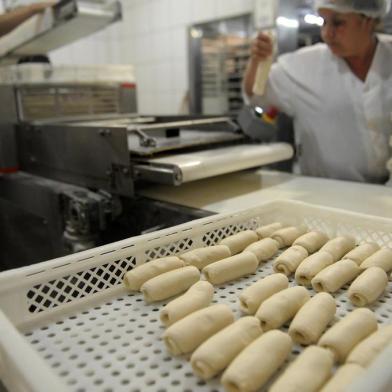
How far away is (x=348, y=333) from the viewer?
65cm

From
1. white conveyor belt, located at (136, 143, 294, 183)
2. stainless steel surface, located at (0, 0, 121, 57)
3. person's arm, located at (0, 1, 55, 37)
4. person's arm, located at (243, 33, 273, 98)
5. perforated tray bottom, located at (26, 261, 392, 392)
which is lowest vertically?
perforated tray bottom, located at (26, 261, 392, 392)

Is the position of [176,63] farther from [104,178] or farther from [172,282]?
[172,282]

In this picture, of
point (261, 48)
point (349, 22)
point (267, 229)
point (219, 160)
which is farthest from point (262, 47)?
point (267, 229)

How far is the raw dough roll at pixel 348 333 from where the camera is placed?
2.07ft

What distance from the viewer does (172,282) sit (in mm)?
821

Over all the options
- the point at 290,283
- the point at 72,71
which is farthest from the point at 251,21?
the point at 290,283

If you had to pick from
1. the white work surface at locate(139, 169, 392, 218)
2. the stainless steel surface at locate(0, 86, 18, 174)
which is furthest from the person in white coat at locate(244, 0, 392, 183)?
the stainless steel surface at locate(0, 86, 18, 174)

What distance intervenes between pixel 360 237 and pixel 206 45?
2816 millimetres

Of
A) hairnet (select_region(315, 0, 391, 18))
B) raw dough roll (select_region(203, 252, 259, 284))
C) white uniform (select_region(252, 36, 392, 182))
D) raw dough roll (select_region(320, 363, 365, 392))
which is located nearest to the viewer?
raw dough roll (select_region(320, 363, 365, 392))

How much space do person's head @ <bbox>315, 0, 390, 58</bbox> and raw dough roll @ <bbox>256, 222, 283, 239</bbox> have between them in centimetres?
94

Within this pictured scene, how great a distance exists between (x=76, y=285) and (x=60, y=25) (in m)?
1.35

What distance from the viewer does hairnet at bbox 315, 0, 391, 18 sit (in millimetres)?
1549

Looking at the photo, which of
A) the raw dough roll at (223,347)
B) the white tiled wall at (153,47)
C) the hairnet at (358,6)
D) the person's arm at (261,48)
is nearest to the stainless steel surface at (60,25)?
the person's arm at (261,48)

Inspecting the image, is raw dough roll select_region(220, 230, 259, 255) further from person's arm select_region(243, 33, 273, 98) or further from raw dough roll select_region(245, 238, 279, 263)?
person's arm select_region(243, 33, 273, 98)
